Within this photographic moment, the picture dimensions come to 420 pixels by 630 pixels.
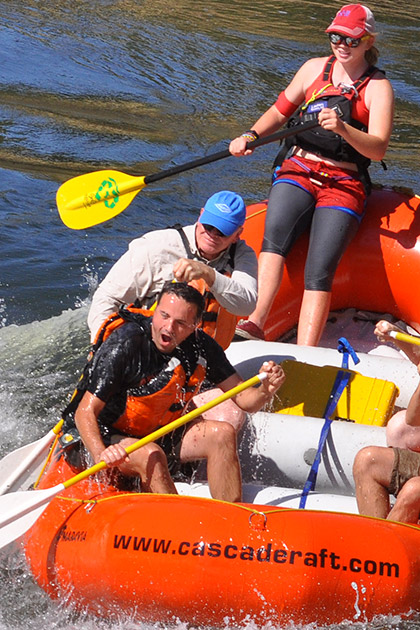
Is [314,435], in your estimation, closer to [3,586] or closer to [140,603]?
[140,603]

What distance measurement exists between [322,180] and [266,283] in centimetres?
56

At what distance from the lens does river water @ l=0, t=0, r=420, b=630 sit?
577cm

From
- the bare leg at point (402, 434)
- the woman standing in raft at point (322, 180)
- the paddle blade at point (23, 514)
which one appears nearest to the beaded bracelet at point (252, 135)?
the woman standing in raft at point (322, 180)

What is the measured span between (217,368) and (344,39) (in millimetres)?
1699

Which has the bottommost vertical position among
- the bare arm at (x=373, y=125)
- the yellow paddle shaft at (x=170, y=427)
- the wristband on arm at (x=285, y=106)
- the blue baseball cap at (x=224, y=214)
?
the yellow paddle shaft at (x=170, y=427)

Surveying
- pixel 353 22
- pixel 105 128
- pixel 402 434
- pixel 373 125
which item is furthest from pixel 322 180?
pixel 105 128

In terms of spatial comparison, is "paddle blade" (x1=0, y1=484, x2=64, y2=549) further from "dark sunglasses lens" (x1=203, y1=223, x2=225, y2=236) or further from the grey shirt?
"dark sunglasses lens" (x1=203, y1=223, x2=225, y2=236)

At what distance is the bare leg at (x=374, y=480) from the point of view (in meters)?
3.57

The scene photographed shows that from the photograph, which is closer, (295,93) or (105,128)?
(295,93)

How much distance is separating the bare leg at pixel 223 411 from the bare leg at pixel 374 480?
1.79 ft

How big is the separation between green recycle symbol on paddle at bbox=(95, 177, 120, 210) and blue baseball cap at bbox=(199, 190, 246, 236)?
118 cm

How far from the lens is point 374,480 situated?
3590 millimetres

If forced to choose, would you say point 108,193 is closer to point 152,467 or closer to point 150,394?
point 150,394

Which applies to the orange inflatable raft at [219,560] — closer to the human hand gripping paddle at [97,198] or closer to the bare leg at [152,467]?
the bare leg at [152,467]
